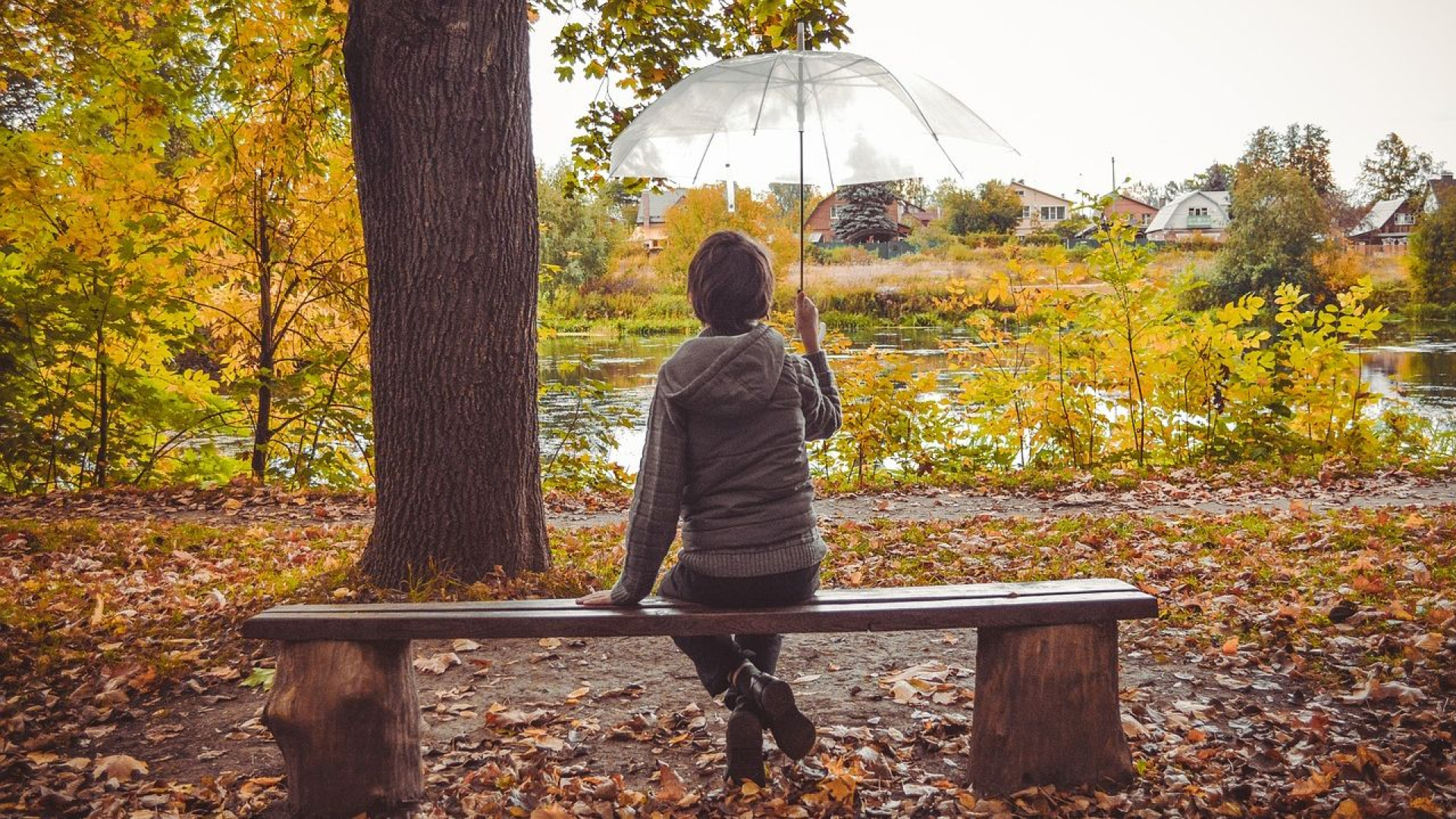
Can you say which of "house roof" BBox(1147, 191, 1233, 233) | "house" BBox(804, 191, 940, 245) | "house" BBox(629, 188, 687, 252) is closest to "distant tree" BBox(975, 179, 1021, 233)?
"house" BBox(804, 191, 940, 245)

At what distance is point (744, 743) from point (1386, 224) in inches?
1770

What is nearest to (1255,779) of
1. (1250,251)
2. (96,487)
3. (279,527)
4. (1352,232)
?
(279,527)

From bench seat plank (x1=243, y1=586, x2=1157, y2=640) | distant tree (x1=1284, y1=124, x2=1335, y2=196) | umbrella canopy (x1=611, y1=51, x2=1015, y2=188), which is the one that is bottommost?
bench seat plank (x1=243, y1=586, x2=1157, y2=640)

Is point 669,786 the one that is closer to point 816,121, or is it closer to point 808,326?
point 808,326

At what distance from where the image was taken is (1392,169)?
44656 mm

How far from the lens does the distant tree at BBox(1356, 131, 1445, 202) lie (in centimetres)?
4294

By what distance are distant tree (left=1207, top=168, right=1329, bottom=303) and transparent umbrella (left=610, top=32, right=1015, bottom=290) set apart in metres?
23.2

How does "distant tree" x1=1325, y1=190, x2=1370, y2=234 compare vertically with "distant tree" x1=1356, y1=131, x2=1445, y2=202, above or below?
below

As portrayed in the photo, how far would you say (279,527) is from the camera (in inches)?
255

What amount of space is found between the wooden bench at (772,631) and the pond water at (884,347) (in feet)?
17.1

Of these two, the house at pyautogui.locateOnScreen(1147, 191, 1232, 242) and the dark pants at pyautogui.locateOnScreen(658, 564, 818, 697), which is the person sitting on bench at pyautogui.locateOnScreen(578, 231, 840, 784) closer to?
the dark pants at pyautogui.locateOnScreen(658, 564, 818, 697)

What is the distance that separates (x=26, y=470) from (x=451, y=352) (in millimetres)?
6566

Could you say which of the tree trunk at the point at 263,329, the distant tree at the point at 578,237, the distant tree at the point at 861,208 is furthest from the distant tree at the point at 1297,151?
the tree trunk at the point at 263,329

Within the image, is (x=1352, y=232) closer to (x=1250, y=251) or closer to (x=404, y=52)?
(x=1250, y=251)
